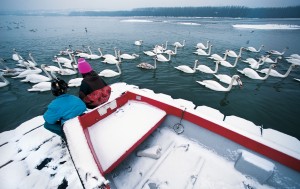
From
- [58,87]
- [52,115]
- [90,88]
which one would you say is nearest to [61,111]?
[52,115]

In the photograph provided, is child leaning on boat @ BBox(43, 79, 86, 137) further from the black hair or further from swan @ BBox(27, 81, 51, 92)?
swan @ BBox(27, 81, 51, 92)

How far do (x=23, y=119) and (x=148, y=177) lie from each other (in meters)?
7.36

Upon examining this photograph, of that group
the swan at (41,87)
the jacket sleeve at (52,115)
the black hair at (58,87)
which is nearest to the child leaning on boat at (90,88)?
the black hair at (58,87)

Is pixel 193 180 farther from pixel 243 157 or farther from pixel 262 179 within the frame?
pixel 262 179

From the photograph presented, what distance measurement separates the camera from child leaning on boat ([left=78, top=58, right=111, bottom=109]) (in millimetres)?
3881

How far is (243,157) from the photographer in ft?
10.4

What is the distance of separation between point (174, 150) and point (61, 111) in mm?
2634

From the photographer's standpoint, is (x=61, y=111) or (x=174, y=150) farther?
(x=174, y=150)

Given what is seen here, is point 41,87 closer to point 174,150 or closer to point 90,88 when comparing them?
point 90,88

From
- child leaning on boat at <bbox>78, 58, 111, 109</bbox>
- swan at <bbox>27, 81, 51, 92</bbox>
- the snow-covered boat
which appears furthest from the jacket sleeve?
swan at <bbox>27, 81, 51, 92</bbox>

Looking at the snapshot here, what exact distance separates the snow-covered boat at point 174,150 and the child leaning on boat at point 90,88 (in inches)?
12.6

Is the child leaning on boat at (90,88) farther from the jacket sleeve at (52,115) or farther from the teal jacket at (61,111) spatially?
the jacket sleeve at (52,115)

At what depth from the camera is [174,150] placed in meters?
3.84

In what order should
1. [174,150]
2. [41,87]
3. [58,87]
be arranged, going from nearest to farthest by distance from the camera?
[58,87], [174,150], [41,87]
